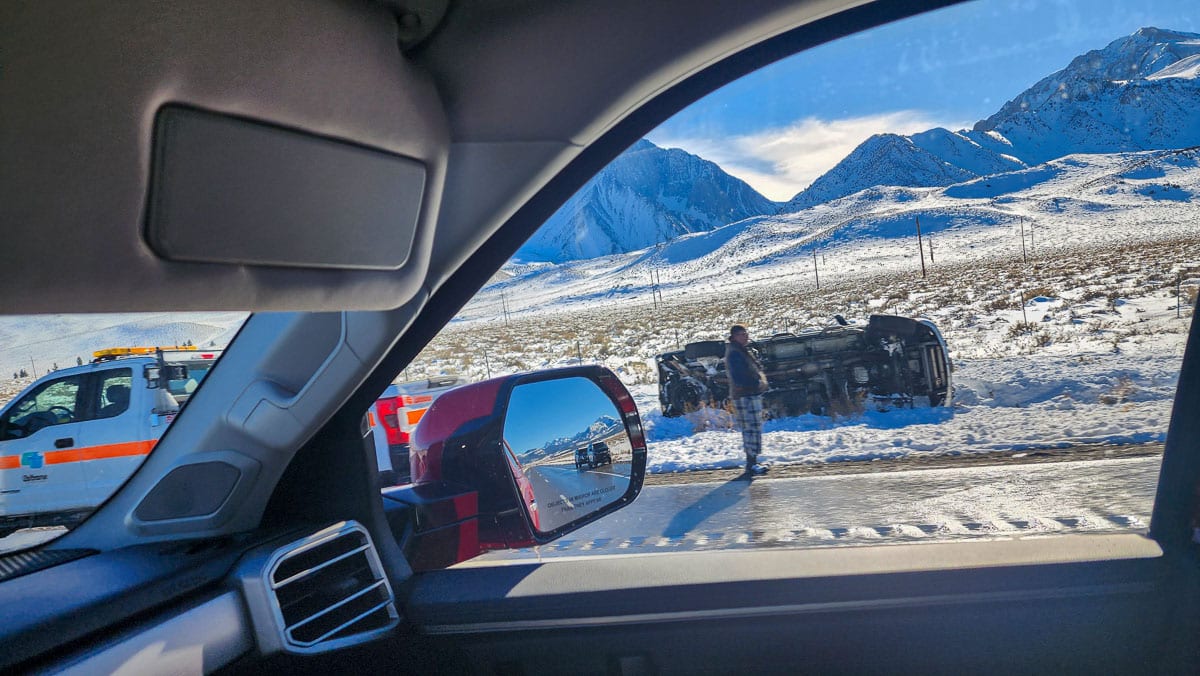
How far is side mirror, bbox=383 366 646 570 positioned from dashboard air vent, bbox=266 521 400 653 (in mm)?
227

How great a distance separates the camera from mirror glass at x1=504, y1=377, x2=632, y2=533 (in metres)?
2.41

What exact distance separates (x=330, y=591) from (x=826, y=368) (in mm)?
7346

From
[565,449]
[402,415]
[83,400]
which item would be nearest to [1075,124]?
[565,449]

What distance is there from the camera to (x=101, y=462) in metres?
2.63

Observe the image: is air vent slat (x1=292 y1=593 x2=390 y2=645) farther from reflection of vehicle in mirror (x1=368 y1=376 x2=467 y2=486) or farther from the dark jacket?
the dark jacket

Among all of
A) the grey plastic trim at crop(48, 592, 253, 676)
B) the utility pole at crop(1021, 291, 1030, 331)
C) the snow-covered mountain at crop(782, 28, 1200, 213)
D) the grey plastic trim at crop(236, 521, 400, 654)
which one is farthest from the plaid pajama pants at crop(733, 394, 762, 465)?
the grey plastic trim at crop(48, 592, 253, 676)

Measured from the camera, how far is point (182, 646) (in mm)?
1649

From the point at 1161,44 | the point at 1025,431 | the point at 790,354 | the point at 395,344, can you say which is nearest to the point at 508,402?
the point at 395,344

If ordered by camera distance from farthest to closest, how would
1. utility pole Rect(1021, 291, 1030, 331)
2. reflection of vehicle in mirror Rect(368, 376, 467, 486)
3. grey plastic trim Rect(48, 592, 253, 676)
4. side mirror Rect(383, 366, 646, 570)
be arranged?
1. utility pole Rect(1021, 291, 1030, 331)
2. reflection of vehicle in mirror Rect(368, 376, 467, 486)
3. side mirror Rect(383, 366, 646, 570)
4. grey plastic trim Rect(48, 592, 253, 676)

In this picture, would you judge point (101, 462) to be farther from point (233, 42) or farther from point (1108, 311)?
point (1108, 311)

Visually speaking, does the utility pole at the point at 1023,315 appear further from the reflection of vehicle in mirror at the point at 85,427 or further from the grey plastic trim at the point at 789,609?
the reflection of vehicle in mirror at the point at 85,427

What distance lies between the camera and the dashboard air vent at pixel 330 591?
6.34 ft

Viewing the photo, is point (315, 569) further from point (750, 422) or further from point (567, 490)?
point (750, 422)

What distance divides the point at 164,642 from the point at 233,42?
4.25ft
